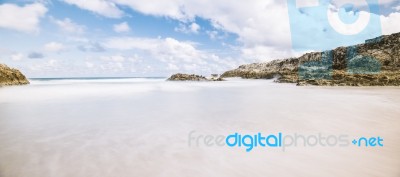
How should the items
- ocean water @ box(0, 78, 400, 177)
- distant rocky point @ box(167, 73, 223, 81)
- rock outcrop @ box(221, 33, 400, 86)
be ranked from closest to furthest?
ocean water @ box(0, 78, 400, 177) < rock outcrop @ box(221, 33, 400, 86) < distant rocky point @ box(167, 73, 223, 81)

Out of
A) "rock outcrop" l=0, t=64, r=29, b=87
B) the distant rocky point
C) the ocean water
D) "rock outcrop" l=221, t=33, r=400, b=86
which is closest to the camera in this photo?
the ocean water

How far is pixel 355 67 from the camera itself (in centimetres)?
2719

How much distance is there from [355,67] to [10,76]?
3446cm

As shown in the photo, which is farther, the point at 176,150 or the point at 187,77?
the point at 187,77

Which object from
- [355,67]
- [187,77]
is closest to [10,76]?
[187,77]

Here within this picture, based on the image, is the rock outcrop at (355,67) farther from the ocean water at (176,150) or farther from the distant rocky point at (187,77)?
the ocean water at (176,150)

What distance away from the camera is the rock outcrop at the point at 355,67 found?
1906 centimetres

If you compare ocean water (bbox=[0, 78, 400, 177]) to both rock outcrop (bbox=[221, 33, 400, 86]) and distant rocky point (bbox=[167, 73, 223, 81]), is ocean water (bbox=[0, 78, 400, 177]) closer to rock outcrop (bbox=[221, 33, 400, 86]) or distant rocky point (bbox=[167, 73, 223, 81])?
rock outcrop (bbox=[221, 33, 400, 86])

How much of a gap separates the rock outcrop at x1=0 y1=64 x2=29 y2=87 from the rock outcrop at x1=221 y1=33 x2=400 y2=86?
978 inches

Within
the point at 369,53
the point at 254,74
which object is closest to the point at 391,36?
the point at 369,53

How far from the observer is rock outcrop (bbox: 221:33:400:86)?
750 inches

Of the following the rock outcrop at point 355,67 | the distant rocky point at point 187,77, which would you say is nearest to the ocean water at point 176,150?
the rock outcrop at point 355,67

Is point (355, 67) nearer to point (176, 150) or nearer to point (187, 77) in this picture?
point (187, 77)

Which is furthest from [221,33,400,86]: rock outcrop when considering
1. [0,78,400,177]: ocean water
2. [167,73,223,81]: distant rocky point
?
[0,78,400,177]: ocean water
